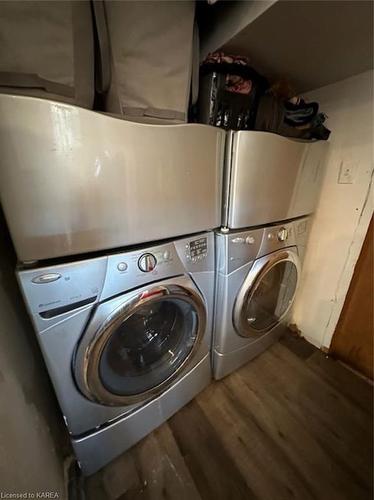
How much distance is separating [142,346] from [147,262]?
0.43m

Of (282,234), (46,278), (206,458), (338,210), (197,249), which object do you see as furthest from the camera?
(338,210)

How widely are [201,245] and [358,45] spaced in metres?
1.02

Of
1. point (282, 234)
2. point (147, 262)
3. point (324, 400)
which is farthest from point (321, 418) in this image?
point (147, 262)

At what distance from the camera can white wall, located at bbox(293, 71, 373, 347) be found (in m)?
1.08

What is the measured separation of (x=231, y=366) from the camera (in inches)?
47.8

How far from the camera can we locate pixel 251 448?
3.12 ft

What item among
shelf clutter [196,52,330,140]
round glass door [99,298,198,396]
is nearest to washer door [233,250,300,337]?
round glass door [99,298,198,396]

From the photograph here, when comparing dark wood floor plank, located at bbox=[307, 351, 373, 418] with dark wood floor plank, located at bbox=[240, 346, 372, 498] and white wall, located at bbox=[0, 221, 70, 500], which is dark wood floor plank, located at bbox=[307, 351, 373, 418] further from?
white wall, located at bbox=[0, 221, 70, 500]

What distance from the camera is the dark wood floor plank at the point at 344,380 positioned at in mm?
1158

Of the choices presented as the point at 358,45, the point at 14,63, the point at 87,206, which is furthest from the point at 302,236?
the point at 14,63

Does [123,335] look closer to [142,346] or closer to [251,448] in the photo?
[142,346]

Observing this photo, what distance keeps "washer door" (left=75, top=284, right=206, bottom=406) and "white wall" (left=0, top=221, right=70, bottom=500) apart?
0.16m

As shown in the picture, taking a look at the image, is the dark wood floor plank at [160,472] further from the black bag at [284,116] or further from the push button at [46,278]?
the black bag at [284,116]

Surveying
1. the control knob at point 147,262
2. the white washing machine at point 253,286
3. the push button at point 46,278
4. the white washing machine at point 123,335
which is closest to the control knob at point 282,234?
the white washing machine at point 253,286
